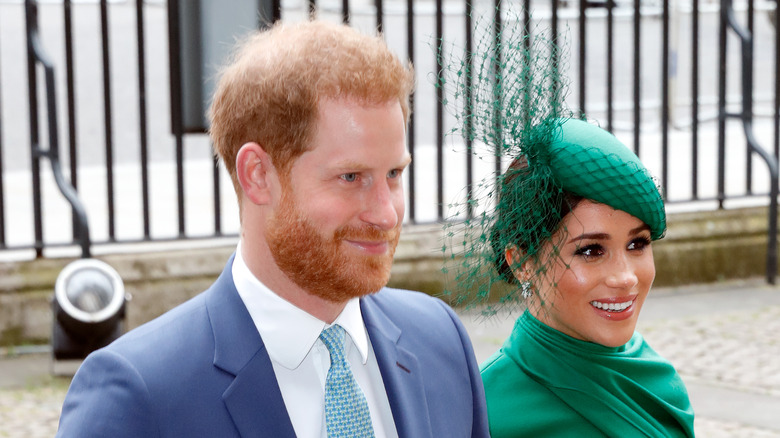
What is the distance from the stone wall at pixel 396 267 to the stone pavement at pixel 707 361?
5.0 inches

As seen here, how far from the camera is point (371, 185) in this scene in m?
1.87

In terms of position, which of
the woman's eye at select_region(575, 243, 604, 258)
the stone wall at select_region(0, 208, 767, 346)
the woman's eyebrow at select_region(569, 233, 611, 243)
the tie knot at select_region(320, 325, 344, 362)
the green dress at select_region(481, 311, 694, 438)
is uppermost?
the woman's eyebrow at select_region(569, 233, 611, 243)

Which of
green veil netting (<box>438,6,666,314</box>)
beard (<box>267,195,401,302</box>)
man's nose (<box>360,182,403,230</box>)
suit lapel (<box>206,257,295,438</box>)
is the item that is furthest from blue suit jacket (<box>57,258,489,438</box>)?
green veil netting (<box>438,6,666,314</box>)

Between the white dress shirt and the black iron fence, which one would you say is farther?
the black iron fence

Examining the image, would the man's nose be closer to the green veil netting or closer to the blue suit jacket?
the blue suit jacket

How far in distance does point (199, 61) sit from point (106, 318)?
1337 millimetres

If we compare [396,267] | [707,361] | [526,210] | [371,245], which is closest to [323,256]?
[371,245]

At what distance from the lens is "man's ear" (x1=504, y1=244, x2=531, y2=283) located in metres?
2.66

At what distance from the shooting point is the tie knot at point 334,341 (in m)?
1.96

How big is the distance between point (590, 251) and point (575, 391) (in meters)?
0.31

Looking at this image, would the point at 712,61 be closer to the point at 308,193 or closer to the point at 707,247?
the point at 707,247

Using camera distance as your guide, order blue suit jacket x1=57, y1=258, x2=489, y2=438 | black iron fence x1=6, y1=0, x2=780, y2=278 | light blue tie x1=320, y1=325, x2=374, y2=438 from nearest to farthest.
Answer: blue suit jacket x1=57, y1=258, x2=489, y2=438, light blue tie x1=320, y1=325, x2=374, y2=438, black iron fence x1=6, y1=0, x2=780, y2=278

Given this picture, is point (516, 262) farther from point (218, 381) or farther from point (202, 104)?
point (202, 104)

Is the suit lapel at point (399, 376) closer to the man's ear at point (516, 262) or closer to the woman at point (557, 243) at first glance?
the woman at point (557, 243)
